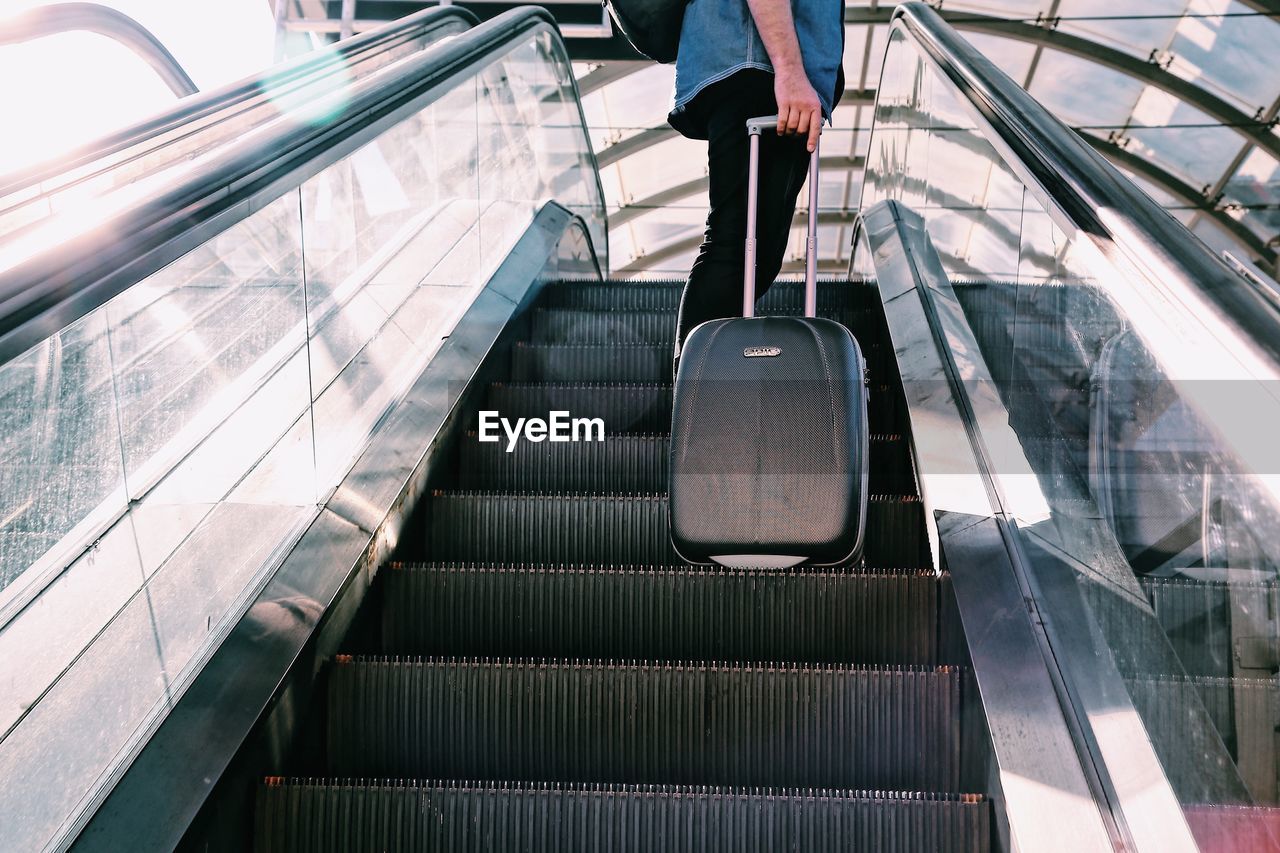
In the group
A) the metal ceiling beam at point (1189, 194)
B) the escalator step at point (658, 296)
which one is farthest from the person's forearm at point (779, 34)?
the metal ceiling beam at point (1189, 194)

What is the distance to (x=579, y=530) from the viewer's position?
288cm

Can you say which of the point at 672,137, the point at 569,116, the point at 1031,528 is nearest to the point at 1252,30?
the point at 672,137

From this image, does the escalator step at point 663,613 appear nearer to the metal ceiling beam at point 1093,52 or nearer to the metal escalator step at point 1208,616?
the metal escalator step at point 1208,616

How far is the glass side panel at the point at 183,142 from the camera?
7.25ft

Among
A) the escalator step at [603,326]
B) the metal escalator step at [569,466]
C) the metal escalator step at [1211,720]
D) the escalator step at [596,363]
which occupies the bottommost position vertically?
the metal escalator step at [1211,720]

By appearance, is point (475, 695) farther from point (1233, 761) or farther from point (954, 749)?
point (1233, 761)

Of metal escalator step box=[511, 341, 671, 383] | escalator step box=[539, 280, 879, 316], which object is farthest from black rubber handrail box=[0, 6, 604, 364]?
escalator step box=[539, 280, 879, 316]

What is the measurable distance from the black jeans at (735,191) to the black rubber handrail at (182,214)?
87 centimetres

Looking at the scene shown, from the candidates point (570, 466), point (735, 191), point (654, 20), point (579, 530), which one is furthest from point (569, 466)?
point (654, 20)

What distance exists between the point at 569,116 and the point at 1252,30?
8.25 m

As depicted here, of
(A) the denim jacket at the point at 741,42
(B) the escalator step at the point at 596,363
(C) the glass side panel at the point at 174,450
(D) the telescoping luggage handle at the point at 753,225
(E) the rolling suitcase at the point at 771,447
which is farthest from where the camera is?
(B) the escalator step at the point at 596,363

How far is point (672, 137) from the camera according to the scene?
1393 cm

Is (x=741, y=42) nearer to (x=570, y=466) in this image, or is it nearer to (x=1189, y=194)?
(x=570, y=466)

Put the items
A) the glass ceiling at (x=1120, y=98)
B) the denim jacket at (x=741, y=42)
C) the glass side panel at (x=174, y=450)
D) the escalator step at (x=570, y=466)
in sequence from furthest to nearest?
the glass ceiling at (x=1120, y=98) → the escalator step at (x=570, y=466) → the denim jacket at (x=741, y=42) → the glass side panel at (x=174, y=450)
